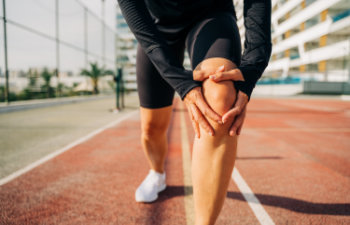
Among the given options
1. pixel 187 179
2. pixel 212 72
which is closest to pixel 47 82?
pixel 187 179

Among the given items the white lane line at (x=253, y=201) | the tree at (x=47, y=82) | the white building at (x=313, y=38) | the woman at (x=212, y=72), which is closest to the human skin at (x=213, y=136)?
the woman at (x=212, y=72)

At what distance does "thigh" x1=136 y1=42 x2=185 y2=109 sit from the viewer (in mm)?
1573

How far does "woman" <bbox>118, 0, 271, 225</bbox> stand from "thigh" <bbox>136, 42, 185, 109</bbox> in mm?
389

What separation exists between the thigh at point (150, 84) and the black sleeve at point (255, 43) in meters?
0.60

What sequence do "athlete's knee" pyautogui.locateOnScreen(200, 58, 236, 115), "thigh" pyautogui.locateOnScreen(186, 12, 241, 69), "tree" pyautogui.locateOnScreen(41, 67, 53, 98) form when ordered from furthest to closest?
"tree" pyautogui.locateOnScreen(41, 67, 53, 98)
"thigh" pyautogui.locateOnScreen(186, 12, 241, 69)
"athlete's knee" pyautogui.locateOnScreen(200, 58, 236, 115)

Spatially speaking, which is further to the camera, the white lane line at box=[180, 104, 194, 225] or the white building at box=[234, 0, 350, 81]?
the white building at box=[234, 0, 350, 81]

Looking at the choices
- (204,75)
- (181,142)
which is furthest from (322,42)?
(204,75)

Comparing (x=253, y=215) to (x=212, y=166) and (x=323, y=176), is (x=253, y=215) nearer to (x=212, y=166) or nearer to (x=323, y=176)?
(x=212, y=166)

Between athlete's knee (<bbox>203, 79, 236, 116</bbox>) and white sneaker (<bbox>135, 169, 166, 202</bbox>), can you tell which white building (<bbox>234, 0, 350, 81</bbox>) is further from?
athlete's knee (<bbox>203, 79, 236, 116</bbox>)

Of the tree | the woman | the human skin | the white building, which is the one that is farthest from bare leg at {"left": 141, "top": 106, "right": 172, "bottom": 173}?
the white building

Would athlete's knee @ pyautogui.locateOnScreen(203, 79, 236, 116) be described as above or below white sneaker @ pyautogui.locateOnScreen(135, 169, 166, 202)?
above

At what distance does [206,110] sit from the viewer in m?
0.88

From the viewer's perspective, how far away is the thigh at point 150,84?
157 centimetres

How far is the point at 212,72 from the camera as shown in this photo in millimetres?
927
